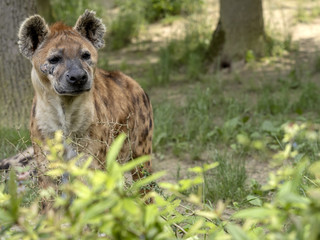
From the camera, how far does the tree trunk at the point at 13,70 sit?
5.70 metres

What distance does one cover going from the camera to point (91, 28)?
162 inches

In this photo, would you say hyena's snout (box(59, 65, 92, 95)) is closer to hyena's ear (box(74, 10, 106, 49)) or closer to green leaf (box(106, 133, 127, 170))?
hyena's ear (box(74, 10, 106, 49))

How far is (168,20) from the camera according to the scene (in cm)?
A: 1042

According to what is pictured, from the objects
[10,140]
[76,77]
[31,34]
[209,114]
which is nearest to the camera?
[76,77]

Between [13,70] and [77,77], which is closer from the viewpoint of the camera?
[77,77]

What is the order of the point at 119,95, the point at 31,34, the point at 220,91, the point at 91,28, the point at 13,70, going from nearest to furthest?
the point at 31,34 → the point at 91,28 → the point at 119,95 → the point at 13,70 → the point at 220,91

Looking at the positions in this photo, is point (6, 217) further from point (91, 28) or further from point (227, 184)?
point (227, 184)

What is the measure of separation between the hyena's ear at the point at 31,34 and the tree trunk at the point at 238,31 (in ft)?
15.1

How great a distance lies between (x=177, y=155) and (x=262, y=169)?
2.99ft

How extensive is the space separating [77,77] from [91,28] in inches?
27.0

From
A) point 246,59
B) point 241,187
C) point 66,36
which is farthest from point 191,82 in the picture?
point 66,36

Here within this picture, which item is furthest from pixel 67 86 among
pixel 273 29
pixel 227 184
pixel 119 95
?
pixel 273 29

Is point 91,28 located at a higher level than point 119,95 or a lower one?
higher

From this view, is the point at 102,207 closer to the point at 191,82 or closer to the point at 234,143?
the point at 234,143
